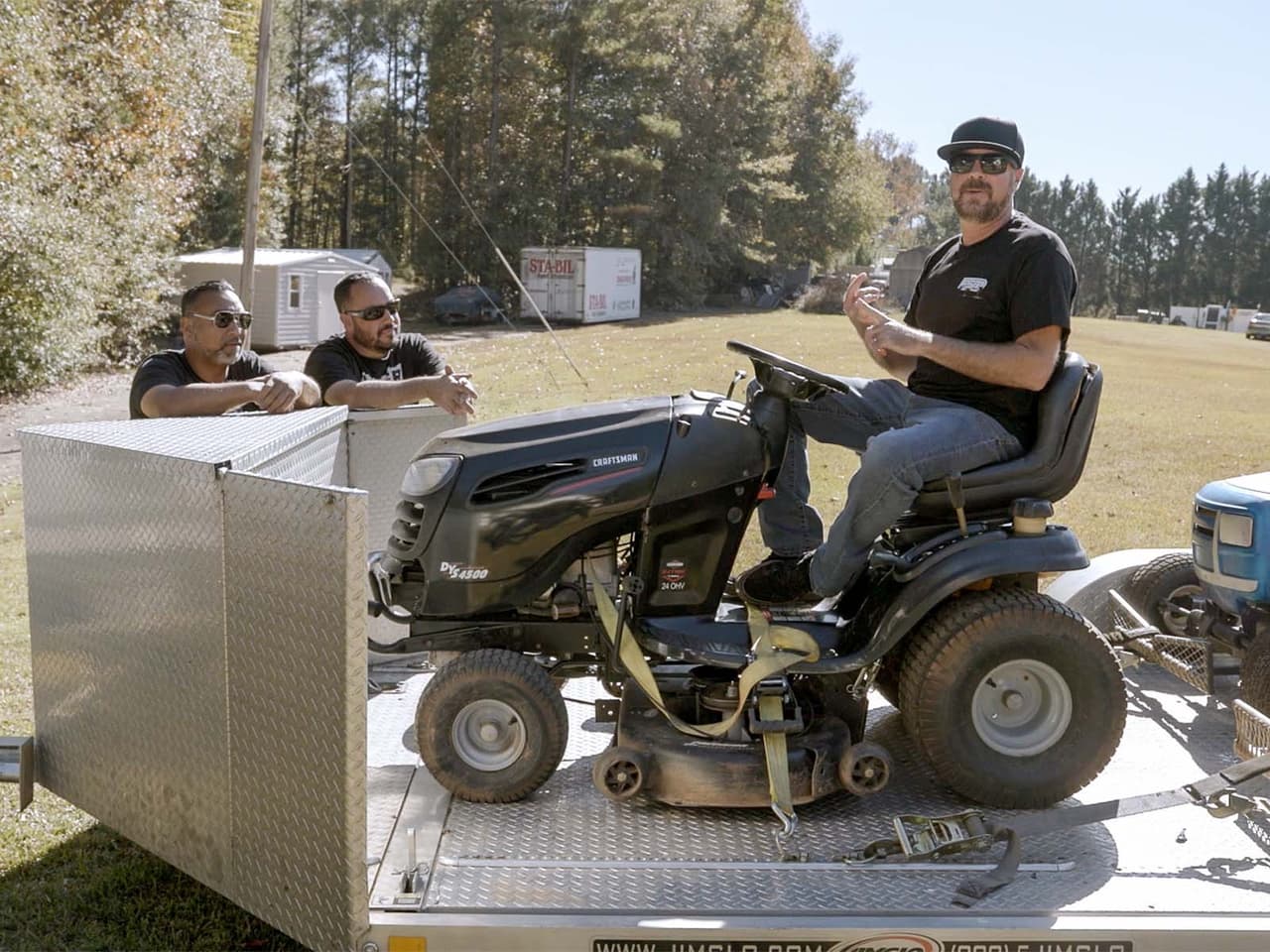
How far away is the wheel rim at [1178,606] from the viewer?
16.1 feet

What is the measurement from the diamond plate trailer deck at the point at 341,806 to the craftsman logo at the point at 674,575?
1.96 ft

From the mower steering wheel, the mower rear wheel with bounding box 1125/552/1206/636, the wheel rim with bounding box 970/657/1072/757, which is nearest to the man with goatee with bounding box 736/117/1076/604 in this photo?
the mower steering wheel

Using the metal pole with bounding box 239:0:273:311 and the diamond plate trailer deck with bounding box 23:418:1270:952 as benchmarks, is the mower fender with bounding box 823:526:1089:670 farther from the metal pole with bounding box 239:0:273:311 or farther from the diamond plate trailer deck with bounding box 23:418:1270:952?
the metal pole with bounding box 239:0:273:311

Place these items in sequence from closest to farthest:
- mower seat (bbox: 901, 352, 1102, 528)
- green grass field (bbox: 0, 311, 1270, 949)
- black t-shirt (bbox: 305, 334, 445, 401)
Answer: mower seat (bbox: 901, 352, 1102, 528), green grass field (bbox: 0, 311, 1270, 949), black t-shirt (bbox: 305, 334, 445, 401)

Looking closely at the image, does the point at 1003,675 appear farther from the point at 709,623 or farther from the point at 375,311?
the point at 375,311

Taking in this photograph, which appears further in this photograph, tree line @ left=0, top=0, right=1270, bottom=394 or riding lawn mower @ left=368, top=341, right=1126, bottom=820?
tree line @ left=0, top=0, right=1270, bottom=394

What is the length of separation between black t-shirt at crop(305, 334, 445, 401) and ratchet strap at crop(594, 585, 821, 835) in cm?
206

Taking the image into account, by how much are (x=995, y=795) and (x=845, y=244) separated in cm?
5466

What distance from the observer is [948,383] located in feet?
12.2

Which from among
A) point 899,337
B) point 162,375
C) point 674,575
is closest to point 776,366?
point 899,337

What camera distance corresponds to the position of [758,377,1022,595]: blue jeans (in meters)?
3.42

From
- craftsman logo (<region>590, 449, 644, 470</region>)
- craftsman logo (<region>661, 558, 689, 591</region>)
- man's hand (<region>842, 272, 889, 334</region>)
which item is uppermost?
man's hand (<region>842, 272, 889, 334</region>)

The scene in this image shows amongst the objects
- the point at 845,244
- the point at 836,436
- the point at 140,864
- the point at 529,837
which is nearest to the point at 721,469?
the point at 836,436

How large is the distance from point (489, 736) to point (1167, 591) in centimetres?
290
